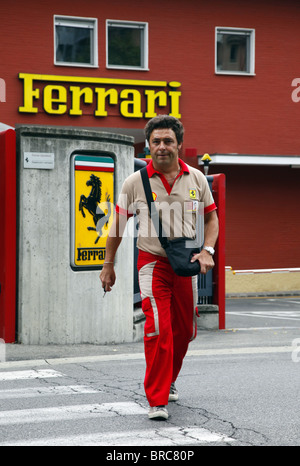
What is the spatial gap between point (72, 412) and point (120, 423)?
Answer: 1.68 feet

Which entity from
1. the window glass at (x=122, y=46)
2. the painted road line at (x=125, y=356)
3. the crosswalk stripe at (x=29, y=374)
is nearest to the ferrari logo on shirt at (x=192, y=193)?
the crosswalk stripe at (x=29, y=374)

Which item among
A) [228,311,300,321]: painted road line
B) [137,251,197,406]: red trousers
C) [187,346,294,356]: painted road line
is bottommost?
[228,311,300,321]: painted road line

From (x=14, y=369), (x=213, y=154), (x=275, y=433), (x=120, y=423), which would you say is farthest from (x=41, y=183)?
(x=213, y=154)

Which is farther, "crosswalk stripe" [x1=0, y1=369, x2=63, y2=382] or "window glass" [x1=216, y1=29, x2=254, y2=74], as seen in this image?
"window glass" [x1=216, y1=29, x2=254, y2=74]

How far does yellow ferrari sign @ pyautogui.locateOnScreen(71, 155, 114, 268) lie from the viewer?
922cm

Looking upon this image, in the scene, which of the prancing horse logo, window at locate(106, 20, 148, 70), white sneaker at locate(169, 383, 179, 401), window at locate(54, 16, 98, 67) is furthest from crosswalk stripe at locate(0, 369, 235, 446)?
window at locate(106, 20, 148, 70)

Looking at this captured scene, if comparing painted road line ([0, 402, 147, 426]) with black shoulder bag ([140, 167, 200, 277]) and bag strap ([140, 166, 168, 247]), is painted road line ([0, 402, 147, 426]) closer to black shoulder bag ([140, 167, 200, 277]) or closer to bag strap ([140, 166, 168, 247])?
black shoulder bag ([140, 167, 200, 277])

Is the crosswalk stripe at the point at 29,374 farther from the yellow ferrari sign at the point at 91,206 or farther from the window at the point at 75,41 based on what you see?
the window at the point at 75,41

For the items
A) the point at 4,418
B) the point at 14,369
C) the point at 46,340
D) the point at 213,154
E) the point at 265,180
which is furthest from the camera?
the point at 265,180

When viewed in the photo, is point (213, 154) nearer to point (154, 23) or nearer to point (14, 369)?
point (154, 23)

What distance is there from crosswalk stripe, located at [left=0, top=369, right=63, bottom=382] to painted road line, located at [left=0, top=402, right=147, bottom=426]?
1375 mm

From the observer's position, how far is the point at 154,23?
2086 cm

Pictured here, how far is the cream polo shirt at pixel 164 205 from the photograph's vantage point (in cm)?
561

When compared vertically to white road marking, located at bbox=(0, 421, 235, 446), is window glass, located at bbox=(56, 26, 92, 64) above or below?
above
